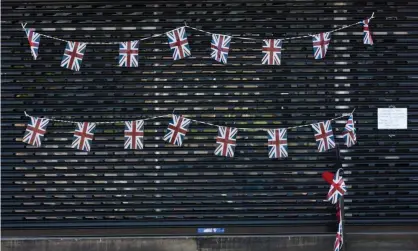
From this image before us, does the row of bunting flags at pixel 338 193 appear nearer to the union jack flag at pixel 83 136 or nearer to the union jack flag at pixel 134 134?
the union jack flag at pixel 134 134

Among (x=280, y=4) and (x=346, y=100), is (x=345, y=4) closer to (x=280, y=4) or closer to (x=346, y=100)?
(x=280, y=4)

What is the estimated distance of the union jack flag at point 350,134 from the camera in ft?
26.0

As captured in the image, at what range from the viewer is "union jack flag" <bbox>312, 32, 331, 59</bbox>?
796cm

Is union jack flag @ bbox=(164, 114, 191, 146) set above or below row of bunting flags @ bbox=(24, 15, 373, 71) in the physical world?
below

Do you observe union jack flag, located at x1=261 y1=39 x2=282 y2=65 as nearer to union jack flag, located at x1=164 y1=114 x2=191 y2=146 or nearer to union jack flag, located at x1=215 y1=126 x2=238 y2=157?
union jack flag, located at x1=215 y1=126 x2=238 y2=157

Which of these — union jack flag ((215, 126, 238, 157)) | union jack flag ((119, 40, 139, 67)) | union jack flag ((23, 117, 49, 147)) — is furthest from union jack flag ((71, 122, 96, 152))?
union jack flag ((215, 126, 238, 157))

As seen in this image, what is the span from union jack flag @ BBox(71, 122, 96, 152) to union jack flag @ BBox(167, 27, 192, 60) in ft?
6.46

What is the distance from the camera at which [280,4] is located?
26.8 ft

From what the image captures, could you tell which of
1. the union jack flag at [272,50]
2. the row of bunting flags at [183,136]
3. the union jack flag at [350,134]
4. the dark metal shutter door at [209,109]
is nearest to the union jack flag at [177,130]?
the row of bunting flags at [183,136]

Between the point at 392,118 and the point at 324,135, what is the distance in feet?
4.36

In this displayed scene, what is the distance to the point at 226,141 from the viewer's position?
7961 millimetres

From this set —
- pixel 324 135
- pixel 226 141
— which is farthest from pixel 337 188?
pixel 226 141

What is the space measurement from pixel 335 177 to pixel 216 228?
2310 mm

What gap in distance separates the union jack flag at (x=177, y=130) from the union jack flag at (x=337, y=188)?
8.88 ft
